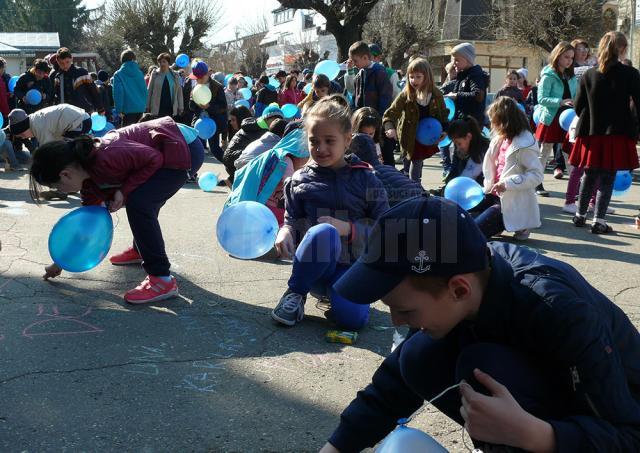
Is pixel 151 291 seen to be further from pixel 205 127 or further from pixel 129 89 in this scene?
pixel 129 89

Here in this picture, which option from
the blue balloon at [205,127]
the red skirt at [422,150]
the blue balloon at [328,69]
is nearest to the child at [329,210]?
the red skirt at [422,150]

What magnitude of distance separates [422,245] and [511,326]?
0.32 m

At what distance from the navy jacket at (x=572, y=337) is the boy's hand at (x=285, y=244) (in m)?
1.98

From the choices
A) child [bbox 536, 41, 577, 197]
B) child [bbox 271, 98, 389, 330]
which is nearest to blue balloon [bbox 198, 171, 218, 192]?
child [bbox 536, 41, 577, 197]

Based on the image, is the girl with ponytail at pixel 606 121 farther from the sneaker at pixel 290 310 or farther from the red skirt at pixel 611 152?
the sneaker at pixel 290 310

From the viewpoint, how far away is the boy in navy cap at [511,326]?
1.54 metres

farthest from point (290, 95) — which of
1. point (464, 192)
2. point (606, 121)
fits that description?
point (464, 192)

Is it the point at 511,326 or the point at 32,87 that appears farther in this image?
the point at 32,87

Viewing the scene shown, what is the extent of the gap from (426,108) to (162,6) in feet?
123

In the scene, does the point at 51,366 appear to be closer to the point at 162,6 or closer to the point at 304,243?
the point at 304,243

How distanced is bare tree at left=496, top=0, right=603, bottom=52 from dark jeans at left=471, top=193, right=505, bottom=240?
68.1 feet

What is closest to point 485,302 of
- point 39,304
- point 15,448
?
point 15,448

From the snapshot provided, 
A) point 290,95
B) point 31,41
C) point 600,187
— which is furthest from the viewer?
point 31,41

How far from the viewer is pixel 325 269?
3.80 metres
